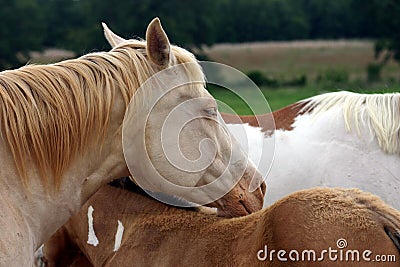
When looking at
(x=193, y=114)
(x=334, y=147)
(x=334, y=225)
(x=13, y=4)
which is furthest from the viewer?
(x=13, y=4)

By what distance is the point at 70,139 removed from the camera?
7.66ft

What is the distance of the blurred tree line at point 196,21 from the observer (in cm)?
2836

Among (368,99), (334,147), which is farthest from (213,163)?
(368,99)

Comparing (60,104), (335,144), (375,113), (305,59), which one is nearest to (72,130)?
(60,104)

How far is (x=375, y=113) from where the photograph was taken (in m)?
3.56

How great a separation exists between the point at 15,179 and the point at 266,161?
1744 mm

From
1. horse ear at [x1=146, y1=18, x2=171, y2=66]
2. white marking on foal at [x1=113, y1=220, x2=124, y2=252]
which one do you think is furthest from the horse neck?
white marking on foal at [x1=113, y1=220, x2=124, y2=252]

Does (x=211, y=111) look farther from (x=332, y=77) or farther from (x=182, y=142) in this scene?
(x=332, y=77)

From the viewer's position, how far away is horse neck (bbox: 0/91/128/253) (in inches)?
88.4

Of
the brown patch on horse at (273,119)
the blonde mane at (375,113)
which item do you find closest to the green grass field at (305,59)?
the brown patch on horse at (273,119)

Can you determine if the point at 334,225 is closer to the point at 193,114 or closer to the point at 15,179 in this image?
the point at 193,114

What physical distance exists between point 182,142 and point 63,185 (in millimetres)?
524

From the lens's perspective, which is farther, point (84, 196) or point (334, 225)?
point (84, 196)

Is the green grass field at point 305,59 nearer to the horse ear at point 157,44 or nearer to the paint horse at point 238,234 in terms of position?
the paint horse at point 238,234
